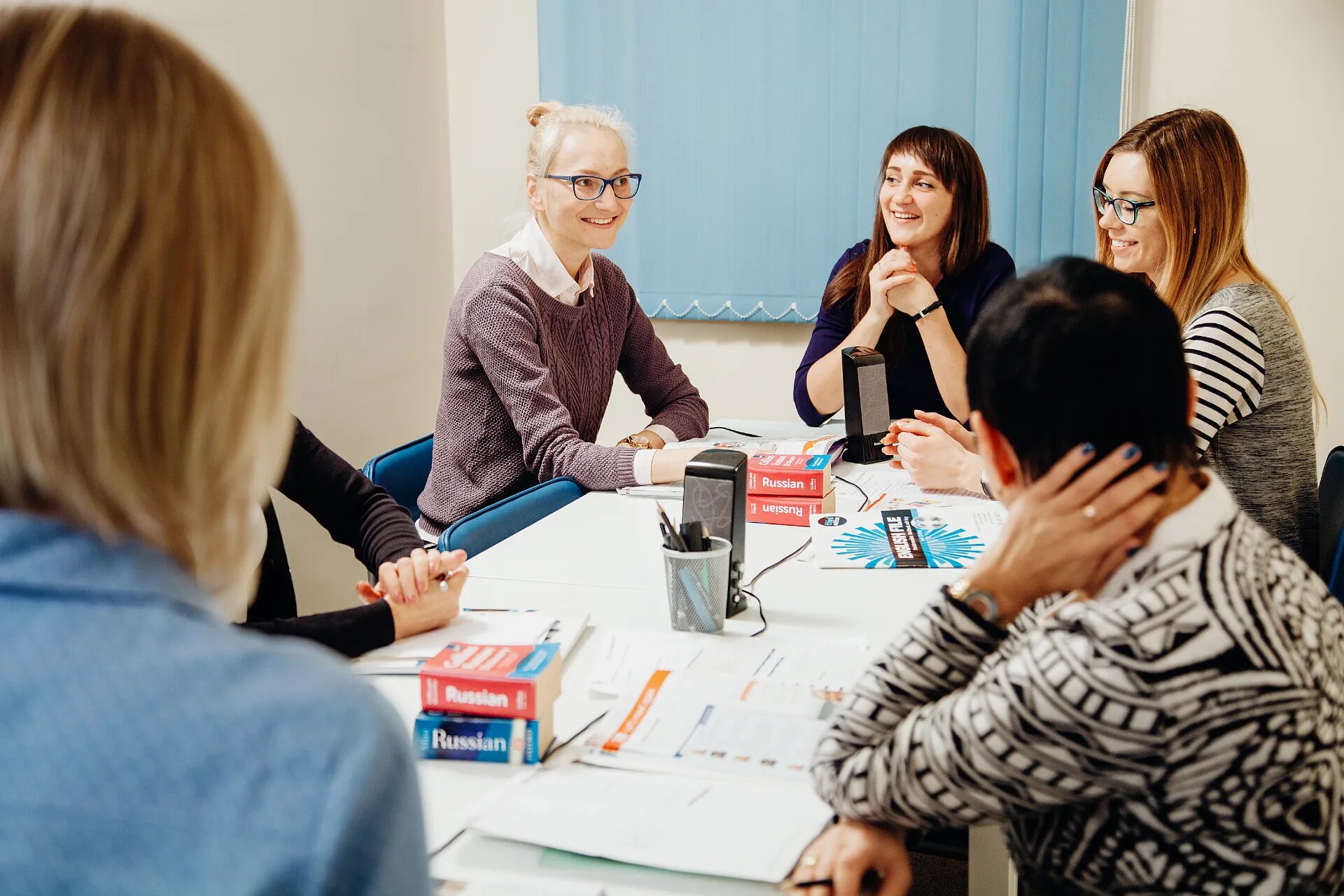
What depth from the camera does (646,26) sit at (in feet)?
12.3

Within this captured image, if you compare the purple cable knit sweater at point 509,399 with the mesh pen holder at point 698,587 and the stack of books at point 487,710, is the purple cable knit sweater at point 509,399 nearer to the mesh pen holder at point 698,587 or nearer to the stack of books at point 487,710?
the mesh pen holder at point 698,587

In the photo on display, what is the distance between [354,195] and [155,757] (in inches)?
121

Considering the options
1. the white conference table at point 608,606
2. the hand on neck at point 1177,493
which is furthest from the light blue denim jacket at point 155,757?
the hand on neck at point 1177,493

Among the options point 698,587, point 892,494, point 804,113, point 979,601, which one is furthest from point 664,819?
point 804,113

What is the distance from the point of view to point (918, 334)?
112 inches

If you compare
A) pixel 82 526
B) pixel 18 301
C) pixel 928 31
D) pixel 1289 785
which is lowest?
pixel 1289 785

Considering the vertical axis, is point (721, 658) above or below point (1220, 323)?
below

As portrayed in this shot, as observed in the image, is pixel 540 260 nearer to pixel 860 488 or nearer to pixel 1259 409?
pixel 860 488

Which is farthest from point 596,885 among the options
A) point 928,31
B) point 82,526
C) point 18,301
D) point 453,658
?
point 928,31

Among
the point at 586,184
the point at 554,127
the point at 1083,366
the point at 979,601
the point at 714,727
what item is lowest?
the point at 714,727

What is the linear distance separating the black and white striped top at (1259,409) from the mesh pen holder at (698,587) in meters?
0.93

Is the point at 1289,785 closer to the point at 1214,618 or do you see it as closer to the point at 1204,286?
the point at 1214,618

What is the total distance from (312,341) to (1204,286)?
93.3 inches

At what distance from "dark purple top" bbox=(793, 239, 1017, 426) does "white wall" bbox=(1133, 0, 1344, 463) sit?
1.03 meters
